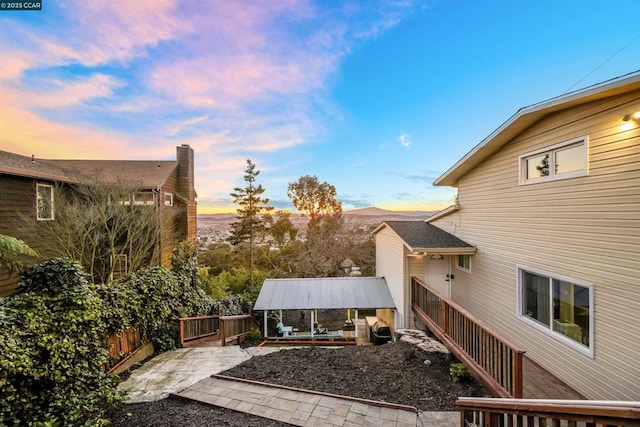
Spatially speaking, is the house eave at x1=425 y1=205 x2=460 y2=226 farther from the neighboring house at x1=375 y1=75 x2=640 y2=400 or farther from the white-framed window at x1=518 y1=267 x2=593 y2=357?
the white-framed window at x1=518 y1=267 x2=593 y2=357

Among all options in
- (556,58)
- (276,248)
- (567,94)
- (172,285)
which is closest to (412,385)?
(567,94)

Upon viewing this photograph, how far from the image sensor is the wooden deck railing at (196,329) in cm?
857

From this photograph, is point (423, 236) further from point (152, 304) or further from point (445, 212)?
point (152, 304)

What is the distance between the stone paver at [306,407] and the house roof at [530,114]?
5492 mm

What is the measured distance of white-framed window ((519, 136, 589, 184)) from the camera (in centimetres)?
480

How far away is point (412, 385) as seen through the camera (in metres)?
5.12

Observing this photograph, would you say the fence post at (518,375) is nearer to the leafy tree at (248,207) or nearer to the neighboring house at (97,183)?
the neighboring house at (97,183)

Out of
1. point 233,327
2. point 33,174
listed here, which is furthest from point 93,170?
point 233,327

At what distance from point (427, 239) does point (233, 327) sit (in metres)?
7.67

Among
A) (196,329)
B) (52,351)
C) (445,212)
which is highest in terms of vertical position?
(445,212)

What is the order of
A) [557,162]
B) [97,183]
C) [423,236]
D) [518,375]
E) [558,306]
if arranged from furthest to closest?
[97,183] < [423,236] < [557,162] < [558,306] < [518,375]

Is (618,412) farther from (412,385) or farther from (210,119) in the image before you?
(210,119)

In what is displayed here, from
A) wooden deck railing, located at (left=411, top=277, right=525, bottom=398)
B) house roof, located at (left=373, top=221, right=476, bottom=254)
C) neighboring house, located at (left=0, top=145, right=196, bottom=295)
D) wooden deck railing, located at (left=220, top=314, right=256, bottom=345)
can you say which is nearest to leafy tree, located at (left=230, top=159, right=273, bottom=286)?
neighboring house, located at (left=0, top=145, right=196, bottom=295)

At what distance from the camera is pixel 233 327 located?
10.1m
